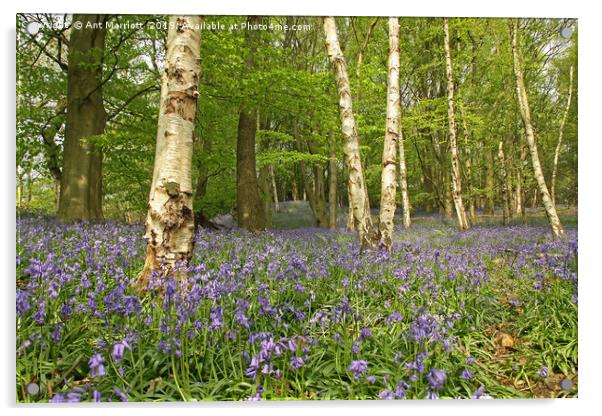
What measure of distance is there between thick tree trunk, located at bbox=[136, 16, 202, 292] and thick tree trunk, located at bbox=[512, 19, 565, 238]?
3.54 meters

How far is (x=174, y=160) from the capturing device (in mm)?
3283

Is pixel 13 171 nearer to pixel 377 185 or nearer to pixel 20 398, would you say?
pixel 20 398

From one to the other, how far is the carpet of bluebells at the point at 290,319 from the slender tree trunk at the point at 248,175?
48 centimetres

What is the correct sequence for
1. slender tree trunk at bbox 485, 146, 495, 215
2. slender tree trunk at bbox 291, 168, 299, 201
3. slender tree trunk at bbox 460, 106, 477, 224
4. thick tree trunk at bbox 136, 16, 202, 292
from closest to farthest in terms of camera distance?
thick tree trunk at bbox 136, 16, 202, 292, slender tree trunk at bbox 485, 146, 495, 215, slender tree trunk at bbox 460, 106, 477, 224, slender tree trunk at bbox 291, 168, 299, 201

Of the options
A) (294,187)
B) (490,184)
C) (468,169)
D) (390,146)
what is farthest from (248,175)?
(490,184)

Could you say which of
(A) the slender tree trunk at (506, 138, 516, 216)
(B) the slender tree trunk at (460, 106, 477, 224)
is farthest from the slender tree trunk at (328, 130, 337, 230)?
(A) the slender tree trunk at (506, 138, 516, 216)

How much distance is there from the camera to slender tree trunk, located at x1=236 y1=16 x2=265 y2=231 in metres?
4.61

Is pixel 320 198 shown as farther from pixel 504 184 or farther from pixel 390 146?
pixel 504 184

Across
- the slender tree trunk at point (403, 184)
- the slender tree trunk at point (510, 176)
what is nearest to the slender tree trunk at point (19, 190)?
the slender tree trunk at point (403, 184)

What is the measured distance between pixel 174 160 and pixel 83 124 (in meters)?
1.42

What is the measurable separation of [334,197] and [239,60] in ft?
6.53

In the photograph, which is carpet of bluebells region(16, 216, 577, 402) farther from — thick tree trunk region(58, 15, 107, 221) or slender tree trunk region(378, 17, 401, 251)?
slender tree trunk region(378, 17, 401, 251)

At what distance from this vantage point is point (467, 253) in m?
4.18
